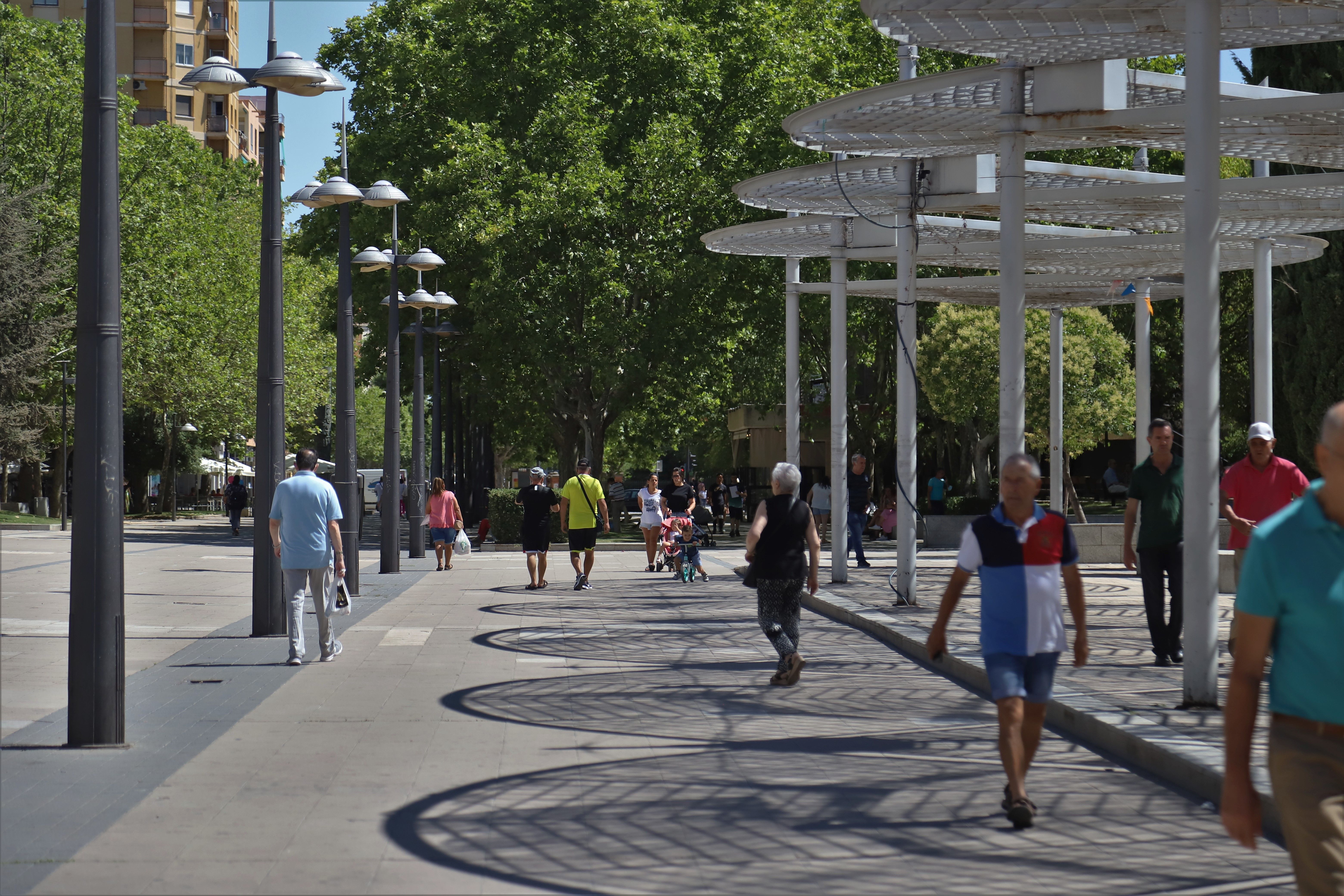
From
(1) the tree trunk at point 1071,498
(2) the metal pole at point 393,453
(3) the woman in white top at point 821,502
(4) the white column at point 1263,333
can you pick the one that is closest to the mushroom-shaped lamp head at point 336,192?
(2) the metal pole at point 393,453

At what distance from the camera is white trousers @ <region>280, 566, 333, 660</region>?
1270cm

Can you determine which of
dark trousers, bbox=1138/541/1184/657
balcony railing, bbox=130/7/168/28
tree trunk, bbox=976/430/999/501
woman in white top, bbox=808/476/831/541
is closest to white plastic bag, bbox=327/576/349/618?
dark trousers, bbox=1138/541/1184/657

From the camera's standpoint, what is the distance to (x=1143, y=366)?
2480 cm

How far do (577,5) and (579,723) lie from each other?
32060 millimetres

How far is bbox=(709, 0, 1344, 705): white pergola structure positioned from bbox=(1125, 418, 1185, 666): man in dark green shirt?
4.81 ft

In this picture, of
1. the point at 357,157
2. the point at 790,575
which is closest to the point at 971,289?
the point at 790,575

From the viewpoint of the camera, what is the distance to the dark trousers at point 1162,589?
456 inches

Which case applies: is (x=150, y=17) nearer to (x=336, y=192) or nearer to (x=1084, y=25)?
(x=336, y=192)

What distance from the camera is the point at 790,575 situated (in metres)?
11.6

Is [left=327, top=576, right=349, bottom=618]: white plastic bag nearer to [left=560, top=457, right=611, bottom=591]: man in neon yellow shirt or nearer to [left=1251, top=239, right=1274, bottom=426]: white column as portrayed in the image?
[left=560, top=457, right=611, bottom=591]: man in neon yellow shirt

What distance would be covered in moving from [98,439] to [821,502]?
2130cm

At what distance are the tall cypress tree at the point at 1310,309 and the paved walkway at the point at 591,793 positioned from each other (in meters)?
21.7

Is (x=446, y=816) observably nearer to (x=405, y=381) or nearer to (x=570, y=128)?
(x=570, y=128)

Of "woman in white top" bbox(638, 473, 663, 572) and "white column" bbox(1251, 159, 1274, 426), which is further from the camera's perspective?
"woman in white top" bbox(638, 473, 663, 572)
